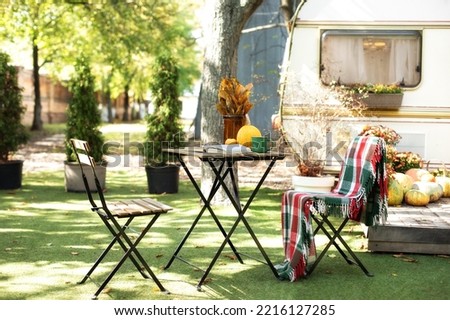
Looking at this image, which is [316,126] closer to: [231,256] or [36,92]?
[231,256]

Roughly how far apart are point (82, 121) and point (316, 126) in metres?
3.25

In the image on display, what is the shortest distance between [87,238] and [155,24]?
10.2 meters

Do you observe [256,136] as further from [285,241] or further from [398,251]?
[398,251]

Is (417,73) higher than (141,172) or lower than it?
higher

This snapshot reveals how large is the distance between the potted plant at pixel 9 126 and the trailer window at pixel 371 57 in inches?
173

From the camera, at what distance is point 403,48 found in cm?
768

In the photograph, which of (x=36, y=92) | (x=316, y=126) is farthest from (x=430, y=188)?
(x=36, y=92)

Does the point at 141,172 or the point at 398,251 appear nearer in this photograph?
the point at 398,251

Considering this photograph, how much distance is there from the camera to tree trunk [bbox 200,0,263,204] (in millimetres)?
7375

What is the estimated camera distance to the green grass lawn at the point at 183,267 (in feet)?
13.7

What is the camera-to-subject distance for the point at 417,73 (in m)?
7.66

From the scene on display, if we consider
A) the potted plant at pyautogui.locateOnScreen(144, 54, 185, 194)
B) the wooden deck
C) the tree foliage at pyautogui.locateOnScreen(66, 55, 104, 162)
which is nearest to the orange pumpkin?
the wooden deck
